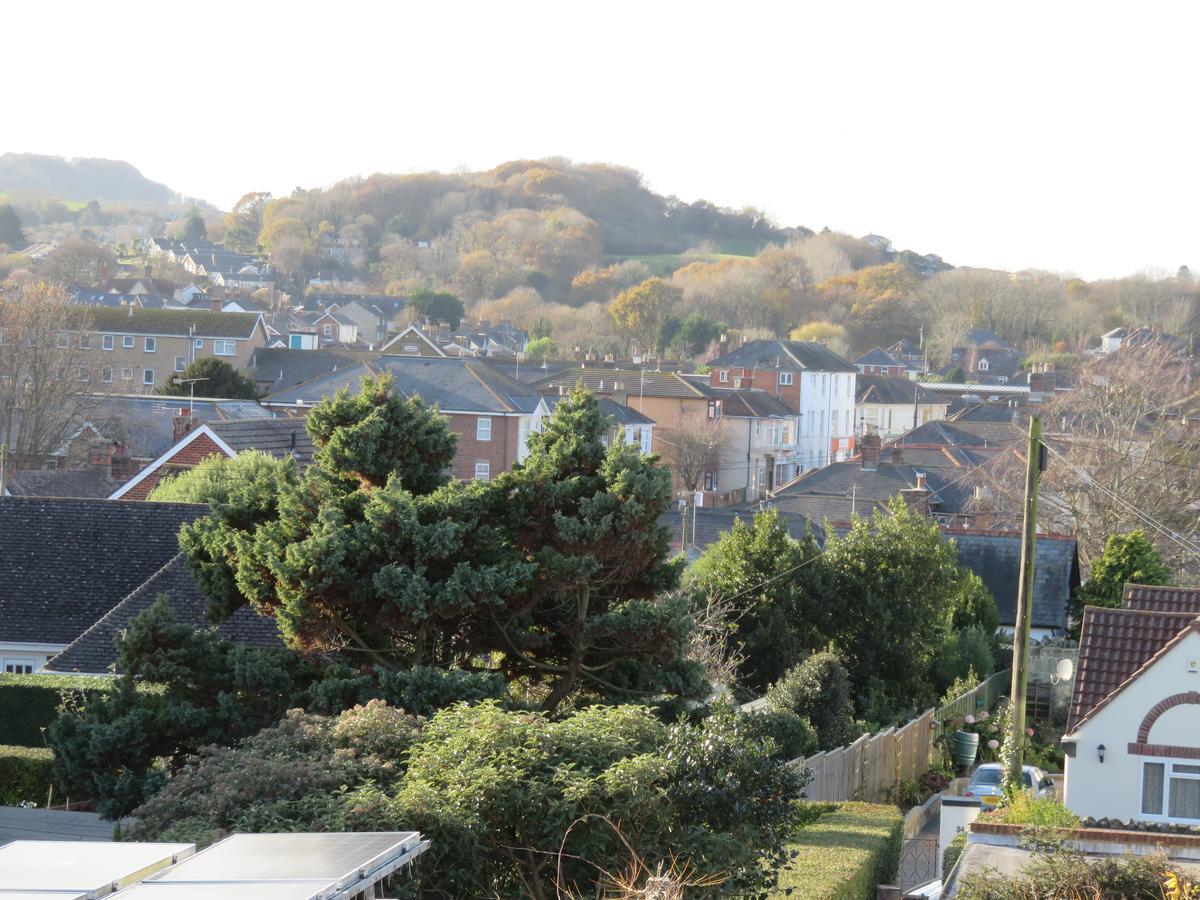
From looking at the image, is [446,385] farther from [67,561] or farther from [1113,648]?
[1113,648]

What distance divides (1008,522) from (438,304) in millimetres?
99825

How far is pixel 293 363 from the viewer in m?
80.7

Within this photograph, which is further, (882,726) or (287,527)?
(882,726)

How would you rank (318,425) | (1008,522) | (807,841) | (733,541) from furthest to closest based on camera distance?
(1008,522) < (733,541) < (318,425) < (807,841)

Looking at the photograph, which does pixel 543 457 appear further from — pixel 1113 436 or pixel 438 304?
pixel 438 304

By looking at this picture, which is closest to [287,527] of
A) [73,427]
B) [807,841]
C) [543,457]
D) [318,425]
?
[318,425]

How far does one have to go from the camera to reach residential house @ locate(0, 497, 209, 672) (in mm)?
26453

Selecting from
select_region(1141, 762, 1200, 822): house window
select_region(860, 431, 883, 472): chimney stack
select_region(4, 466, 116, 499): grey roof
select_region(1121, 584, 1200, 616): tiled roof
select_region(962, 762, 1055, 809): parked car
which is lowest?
select_region(962, 762, 1055, 809): parked car

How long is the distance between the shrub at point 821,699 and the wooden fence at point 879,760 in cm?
51

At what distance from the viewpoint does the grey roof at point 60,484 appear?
1643 inches

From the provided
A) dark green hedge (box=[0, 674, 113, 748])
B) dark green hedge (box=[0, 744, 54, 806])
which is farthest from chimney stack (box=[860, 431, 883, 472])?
dark green hedge (box=[0, 744, 54, 806])

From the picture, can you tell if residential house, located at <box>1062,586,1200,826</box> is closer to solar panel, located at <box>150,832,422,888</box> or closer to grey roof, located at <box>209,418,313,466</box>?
solar panel, located at <box>150,832,422,888</box>

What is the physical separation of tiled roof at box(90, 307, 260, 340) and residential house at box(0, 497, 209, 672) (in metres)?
57.5

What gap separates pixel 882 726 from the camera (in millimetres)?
27922
